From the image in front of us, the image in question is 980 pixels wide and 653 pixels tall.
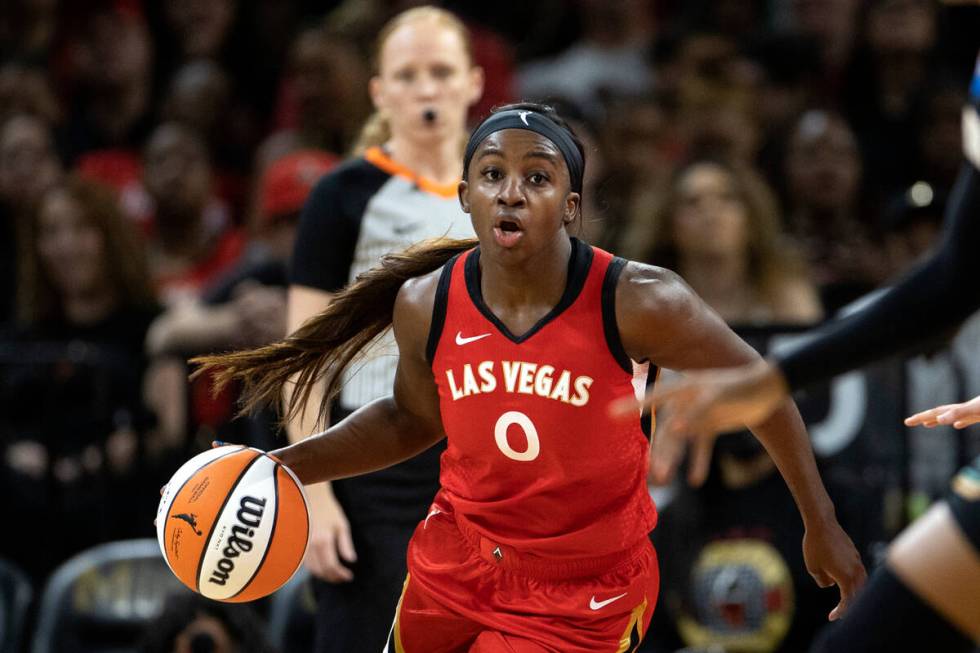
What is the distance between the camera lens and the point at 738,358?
128 inches

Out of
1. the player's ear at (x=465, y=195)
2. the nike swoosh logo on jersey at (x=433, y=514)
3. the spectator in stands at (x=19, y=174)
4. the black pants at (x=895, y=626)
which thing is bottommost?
the spectator in stands at (x=19, y=174)

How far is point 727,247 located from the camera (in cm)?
646

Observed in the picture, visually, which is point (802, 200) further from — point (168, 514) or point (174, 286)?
point (168, 514)

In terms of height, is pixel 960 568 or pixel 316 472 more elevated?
pixel 960 568

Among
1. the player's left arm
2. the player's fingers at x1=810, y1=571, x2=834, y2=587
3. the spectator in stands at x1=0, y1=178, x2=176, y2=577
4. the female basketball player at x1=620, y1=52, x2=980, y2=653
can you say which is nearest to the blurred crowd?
the spectator in stands at x1=0, y1=178, x2=176, y2=577

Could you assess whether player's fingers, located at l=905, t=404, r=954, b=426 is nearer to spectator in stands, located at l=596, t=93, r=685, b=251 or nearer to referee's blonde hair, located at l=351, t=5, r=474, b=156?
referee's blonde hair, located at l=351, t=5, r=474, b=156

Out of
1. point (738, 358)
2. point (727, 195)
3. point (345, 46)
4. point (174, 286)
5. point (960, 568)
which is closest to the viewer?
point (960, 568)

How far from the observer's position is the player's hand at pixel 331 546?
163 inches

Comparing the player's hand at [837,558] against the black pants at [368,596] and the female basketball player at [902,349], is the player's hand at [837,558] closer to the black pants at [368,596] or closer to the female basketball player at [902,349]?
the female basketball player at [902,349]

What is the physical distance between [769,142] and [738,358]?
4797 millimetres

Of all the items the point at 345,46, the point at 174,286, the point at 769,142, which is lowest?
the point at 174,286

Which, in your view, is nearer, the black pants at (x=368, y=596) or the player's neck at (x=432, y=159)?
the black pants at (x=368, y=596)

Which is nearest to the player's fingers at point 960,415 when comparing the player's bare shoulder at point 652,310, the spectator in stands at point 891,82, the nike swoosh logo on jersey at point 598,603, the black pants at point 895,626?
the player's bare shoulder at point 652,310

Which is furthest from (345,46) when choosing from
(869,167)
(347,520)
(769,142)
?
(347,520)
